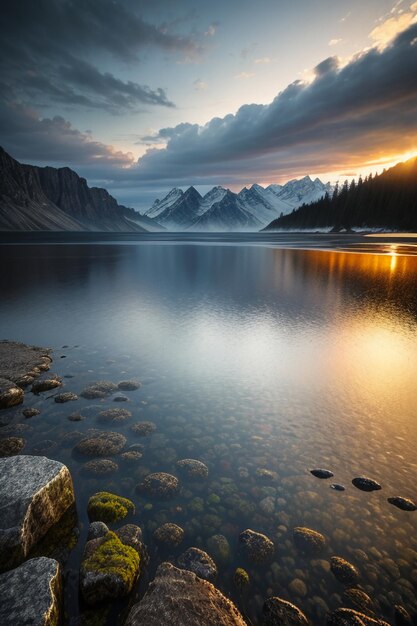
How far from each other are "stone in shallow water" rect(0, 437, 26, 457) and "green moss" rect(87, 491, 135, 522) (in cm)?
323

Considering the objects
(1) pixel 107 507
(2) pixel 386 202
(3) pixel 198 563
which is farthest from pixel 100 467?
(2) pixel 386 202

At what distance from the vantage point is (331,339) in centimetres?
1898

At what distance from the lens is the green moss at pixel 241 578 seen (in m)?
5.83

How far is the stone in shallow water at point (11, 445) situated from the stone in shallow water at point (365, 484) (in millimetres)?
9140

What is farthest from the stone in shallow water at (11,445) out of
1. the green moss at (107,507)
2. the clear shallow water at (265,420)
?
the green moss at (107,507)

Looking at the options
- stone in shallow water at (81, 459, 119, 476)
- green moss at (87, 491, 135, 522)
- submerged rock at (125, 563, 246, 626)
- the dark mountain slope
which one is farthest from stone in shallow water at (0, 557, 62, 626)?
the dark mountain slope

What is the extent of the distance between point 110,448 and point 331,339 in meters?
14.2

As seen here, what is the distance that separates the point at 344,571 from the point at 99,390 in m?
9.92

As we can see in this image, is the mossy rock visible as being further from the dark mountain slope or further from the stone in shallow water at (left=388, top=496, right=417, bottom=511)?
the dark mountain slope

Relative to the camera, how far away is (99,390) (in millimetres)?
12938

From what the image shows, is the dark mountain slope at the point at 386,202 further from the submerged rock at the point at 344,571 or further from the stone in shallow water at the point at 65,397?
the submerged rock at the point at 344,571

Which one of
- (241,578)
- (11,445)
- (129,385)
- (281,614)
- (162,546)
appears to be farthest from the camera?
(129,385)

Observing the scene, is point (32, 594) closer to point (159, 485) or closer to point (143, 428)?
point (159, 485)

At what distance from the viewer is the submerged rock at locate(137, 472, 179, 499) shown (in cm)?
778
